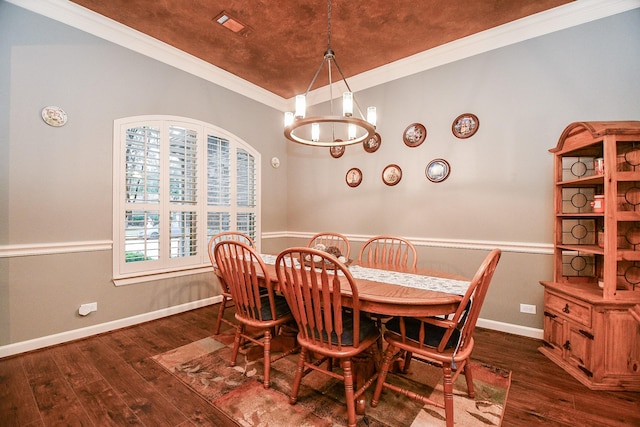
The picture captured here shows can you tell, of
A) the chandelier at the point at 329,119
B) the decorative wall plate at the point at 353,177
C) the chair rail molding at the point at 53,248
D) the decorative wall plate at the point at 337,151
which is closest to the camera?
the chandelier at the point at 329,119

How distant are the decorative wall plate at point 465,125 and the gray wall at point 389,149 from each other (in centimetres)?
6

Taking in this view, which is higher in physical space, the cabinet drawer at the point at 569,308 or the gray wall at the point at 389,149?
the gray wall at the point at 389,149

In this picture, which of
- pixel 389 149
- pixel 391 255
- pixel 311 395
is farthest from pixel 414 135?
pixel 311 395

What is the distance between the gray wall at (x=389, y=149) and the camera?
2227 mm

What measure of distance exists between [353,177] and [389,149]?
62 cm

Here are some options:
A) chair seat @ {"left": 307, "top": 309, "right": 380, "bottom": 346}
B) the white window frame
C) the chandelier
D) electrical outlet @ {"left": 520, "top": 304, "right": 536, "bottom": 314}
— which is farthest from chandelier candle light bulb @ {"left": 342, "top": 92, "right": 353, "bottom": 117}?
electrical outlet @ {"left": 520, "top": 304, "right": 536, "bottom": 314}

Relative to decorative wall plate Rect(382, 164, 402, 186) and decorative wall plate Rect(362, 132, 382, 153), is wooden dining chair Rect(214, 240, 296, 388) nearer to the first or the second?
decorative wall plate Rect(382, 164, 402, 186)

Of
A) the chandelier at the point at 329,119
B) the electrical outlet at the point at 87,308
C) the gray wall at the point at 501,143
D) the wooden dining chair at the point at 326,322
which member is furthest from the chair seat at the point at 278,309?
the gray wall at the point at 501,143

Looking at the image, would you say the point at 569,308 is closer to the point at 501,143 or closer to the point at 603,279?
the point at 603,279

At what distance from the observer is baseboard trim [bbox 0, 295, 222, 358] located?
2182mm

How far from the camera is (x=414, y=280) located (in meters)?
1.79

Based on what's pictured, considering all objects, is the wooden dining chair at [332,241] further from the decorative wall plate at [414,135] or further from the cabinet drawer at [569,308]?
the cabinet drawer at [569,308]

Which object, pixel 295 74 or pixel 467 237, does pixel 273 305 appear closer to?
pixel 467 237

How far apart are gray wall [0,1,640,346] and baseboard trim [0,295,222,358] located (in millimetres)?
50
